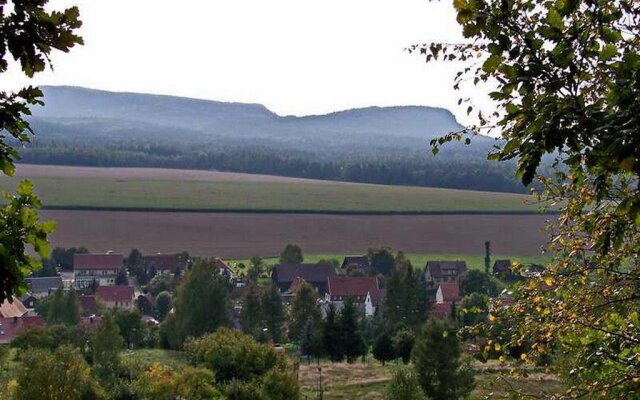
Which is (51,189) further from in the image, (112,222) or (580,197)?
(580,197)

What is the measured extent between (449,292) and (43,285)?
34.6 m

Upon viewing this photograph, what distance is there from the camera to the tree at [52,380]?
2555 cm

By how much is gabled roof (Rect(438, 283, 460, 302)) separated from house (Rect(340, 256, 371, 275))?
44.2 feet

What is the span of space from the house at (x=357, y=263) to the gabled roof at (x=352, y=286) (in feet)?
33.2

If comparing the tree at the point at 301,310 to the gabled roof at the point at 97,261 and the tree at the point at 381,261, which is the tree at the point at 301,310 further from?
the gabled roof at the point at 97,261

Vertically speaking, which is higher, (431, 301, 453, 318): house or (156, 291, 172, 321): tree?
(431, 301, 453, 318): house

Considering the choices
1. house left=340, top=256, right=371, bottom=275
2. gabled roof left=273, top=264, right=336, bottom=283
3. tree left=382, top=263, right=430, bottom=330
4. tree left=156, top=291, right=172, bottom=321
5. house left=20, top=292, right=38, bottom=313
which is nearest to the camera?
tree left=382, top=263, right=430, bottom=330

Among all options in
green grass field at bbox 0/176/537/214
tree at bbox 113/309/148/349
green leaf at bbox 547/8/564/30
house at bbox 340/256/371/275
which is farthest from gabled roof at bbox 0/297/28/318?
green leaf at bbox 547/8/564/30

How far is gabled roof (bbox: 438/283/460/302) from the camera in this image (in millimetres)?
66125

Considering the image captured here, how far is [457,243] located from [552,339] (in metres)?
85.9

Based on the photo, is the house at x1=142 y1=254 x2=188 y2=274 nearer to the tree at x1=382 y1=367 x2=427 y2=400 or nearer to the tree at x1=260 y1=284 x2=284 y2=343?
the tree at x1=260 y1=284 x2=284 y2=343

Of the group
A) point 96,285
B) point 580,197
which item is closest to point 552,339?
point 580,197

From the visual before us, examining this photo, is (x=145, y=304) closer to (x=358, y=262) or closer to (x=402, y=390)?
(x=358, y=262)

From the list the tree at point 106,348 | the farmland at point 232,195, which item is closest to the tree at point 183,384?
the tree at point 106,348
